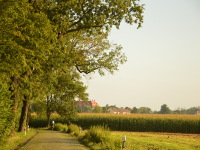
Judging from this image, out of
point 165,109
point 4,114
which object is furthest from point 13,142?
point 165,109

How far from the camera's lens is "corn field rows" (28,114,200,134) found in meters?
54.3

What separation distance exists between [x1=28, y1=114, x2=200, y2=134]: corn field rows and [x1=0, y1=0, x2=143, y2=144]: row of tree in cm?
2520

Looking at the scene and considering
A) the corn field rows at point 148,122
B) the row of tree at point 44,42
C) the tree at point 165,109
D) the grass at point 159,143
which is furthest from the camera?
the tree at point 165,109

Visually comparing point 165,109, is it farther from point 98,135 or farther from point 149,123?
point 98,135

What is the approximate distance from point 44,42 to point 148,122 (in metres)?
44.1

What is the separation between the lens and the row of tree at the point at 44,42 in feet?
43.5

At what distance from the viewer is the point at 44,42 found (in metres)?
15.1

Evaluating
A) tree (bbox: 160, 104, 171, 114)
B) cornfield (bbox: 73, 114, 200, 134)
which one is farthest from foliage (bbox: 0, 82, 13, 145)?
tree (bbox: 160, 104, 171, 114)

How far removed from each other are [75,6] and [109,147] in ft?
29.5

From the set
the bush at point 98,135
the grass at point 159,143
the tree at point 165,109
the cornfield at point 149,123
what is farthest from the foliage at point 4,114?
the tree at point 165,109

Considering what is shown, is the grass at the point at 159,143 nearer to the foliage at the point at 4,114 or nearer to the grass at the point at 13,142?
the grass at the point at 13,142

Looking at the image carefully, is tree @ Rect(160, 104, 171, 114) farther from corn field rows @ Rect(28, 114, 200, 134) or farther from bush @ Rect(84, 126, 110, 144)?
bush @ Rect(84, 126, 110, 144)

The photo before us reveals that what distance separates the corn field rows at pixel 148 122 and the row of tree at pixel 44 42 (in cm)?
2520

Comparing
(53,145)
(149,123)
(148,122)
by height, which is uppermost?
(148,122)
